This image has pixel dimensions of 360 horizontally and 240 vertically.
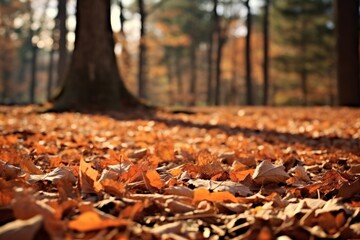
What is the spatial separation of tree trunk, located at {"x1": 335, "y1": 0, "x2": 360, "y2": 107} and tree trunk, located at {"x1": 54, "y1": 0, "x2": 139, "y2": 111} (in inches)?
261

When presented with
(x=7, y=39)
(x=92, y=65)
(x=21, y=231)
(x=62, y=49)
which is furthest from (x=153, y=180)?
(x=7, y=39)

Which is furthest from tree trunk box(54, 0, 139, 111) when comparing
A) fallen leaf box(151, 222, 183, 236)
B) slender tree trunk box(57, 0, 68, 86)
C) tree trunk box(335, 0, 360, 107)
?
slender tree trunk box(57, 0, 68, 86)

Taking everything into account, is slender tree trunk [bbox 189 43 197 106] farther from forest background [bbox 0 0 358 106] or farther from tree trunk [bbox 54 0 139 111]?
tree trunk [bbox 54 0 139 111]

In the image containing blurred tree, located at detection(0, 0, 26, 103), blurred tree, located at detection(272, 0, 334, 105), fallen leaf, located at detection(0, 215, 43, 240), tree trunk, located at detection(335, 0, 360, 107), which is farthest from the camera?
blurred tree, located at detection(272, 0, 334, 105)

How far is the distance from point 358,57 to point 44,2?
2233 centimetres

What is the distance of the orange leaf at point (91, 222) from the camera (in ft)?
3.08

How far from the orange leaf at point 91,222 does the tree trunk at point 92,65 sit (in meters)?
6.59

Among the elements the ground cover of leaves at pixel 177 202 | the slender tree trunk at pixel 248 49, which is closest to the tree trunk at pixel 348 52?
the slender tree trunk at pixel 248 49

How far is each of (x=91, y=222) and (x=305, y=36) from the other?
96.9 ft

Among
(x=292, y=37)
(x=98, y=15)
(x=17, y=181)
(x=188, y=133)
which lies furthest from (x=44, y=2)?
(x=17, y=181)

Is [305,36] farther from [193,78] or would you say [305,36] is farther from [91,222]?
[91,222]

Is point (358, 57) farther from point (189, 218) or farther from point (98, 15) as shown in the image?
point (189, 218)

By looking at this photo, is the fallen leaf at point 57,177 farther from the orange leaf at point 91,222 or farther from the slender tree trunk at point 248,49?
the slender tree trunk at point 248,49

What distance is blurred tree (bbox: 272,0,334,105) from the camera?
27.5 meters
